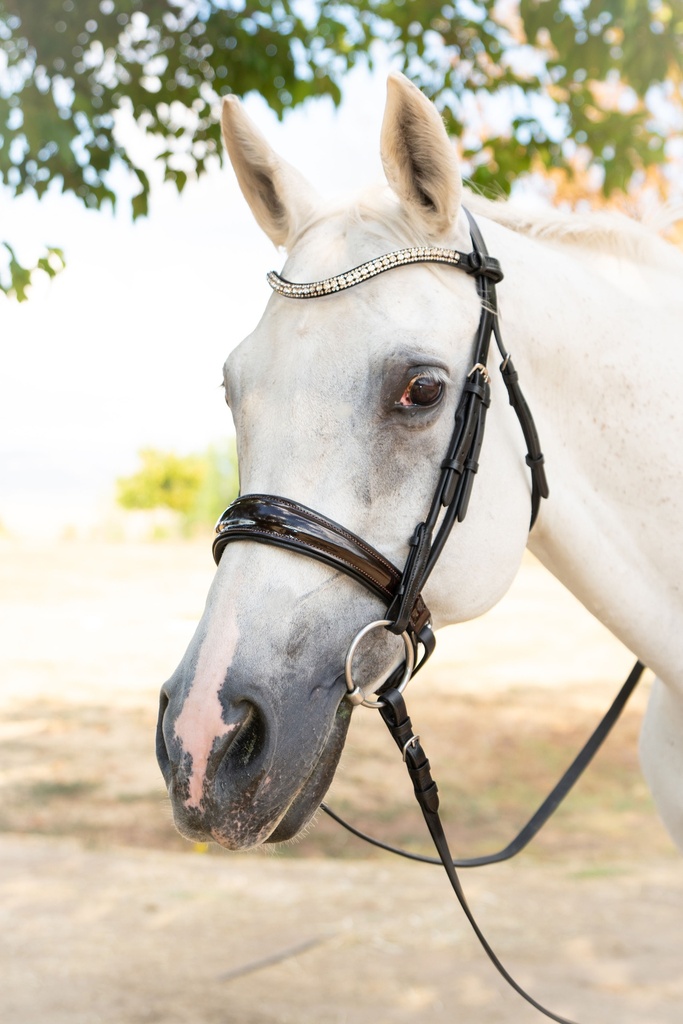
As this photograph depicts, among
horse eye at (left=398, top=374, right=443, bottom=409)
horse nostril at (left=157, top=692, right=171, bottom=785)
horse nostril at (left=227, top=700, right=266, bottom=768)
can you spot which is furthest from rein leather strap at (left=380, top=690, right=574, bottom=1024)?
horse eye at (left=398, top=374, right=443, bottom=409)

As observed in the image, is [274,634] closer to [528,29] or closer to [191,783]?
[191,783]

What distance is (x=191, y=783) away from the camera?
144 centimetres

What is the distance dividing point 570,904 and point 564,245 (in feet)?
13.4

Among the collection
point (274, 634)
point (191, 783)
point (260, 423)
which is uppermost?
point (260, 423)

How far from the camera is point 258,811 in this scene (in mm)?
1456

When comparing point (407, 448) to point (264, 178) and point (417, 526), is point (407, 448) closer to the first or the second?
point (417, 526)

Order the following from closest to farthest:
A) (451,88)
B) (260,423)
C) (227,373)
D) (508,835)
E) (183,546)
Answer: (260,423)
(227,373)
(451,88)
(508,835)
(183,546)

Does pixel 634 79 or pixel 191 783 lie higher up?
pixel 634 79

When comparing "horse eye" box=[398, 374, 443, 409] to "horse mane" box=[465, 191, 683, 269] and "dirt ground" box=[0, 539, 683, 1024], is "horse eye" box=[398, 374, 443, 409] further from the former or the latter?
"dirt ground" box=[0, 539, 683, 1024]

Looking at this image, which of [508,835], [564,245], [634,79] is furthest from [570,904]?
[634,79]

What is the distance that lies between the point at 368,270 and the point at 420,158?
0.24 meters

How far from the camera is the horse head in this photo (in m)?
1.45

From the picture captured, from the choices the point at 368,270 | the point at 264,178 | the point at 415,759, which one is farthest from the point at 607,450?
Result: the point at 264,178

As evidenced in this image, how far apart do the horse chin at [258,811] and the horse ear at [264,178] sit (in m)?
1.10
